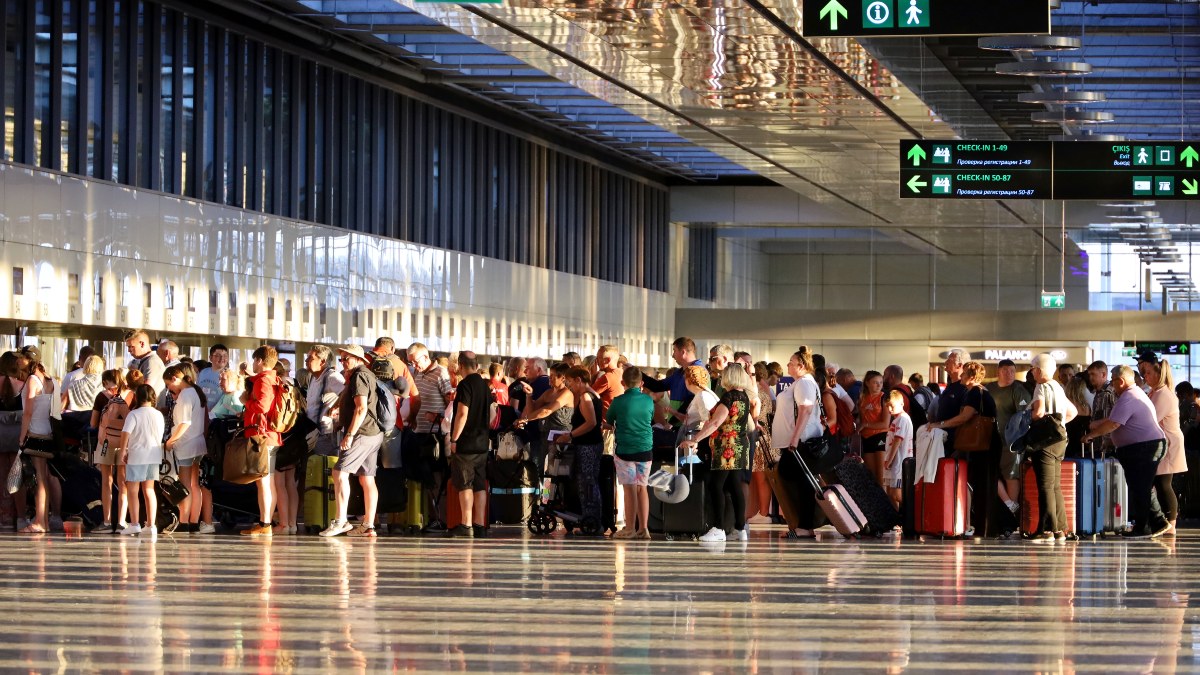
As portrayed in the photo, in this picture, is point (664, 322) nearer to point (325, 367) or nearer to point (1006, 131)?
point (1006, 131)

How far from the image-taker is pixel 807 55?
17.3m

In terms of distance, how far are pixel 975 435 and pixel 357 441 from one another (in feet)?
15.9

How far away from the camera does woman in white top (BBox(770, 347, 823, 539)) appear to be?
583 inches

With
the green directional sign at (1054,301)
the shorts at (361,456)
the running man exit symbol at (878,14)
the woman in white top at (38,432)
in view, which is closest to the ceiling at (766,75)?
the green directional sign at (1054,301)

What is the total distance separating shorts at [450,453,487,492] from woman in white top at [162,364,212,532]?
2004 mm

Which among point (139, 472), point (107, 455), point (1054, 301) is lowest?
point (139, 472)

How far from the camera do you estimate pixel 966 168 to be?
64.8 feet

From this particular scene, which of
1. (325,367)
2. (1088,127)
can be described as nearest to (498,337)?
(1088,127)

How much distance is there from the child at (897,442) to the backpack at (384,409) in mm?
4178

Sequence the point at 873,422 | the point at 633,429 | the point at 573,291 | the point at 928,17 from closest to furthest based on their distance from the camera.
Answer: the point at 928,17, the point at 633,429, the point at 873,422, the point at 573,291

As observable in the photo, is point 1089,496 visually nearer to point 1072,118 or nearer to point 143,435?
point 143,435

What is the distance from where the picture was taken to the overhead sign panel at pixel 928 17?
11.7 meters

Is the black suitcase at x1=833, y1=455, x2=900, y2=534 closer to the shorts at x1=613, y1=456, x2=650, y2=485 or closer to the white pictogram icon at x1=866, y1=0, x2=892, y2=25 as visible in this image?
the shorts at x1=613, y1=456, x2=650, y2=485

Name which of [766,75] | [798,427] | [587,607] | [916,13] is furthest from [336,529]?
[766,75]
